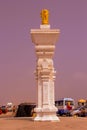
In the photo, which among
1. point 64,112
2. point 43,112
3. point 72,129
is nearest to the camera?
point 72,129

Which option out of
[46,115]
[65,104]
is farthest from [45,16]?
[65,104]

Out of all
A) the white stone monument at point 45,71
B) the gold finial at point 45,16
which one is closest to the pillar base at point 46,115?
the white stone monument at point 45,71

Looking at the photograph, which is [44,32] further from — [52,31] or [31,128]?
[31,128]

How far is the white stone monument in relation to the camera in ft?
57.8

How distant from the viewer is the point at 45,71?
58.3 ft

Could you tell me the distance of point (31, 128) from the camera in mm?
13805

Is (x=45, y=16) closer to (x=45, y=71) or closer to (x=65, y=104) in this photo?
(x=45, y=71)

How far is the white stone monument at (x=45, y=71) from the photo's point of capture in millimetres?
17625

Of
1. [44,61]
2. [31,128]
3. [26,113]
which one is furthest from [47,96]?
[26,113]

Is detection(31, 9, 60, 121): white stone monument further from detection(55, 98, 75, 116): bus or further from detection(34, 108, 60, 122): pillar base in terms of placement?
detection(55, 98, 75, 116): bus

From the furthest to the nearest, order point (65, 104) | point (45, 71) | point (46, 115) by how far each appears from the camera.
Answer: point (65, 104), point (45, 71), point (46, 115)

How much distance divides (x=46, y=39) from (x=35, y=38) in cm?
62

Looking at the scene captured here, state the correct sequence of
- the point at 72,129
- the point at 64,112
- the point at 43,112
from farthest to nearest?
1. the point at 64,112
2. the point at 43,112
3. the point at 72,129

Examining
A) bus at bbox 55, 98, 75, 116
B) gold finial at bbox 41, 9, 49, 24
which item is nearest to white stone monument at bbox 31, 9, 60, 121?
gold finial at bbox 41, 9, 49, 24
